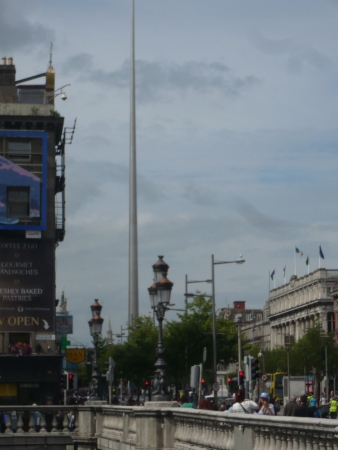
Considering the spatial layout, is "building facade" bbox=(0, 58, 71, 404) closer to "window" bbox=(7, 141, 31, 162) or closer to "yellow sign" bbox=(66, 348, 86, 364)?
"window" bbox=(7, 141, 31, 162)

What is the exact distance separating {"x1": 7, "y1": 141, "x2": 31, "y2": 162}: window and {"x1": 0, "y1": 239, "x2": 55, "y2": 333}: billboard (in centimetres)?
629

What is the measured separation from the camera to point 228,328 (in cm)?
9569

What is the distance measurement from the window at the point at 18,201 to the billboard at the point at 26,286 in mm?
1995

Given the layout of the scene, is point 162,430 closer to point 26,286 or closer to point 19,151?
point 26,286

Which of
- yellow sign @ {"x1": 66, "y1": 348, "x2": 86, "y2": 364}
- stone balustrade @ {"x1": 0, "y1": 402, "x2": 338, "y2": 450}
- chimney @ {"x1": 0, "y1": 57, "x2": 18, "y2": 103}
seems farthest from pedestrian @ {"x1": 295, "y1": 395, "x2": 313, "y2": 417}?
chimney @ {"x1": 0, "y1": 57, "x2": 18, "y2": 103}

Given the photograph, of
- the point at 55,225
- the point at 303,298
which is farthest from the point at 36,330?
the point at 303,298

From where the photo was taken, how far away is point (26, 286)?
251 feet

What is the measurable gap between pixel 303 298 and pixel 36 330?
106992 mm

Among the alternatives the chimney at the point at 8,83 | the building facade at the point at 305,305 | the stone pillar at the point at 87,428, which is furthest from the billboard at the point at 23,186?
the building facade at the point at 305,305

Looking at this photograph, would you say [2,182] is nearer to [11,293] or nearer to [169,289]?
[11,293]

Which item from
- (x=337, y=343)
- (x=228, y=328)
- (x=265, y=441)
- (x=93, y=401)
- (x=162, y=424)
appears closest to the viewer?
(x=265, y=441)

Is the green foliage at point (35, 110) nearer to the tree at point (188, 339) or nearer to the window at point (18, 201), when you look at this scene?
the window at point (18, 201)

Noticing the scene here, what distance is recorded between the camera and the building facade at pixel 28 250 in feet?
246

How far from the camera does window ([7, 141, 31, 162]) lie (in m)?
79.3
